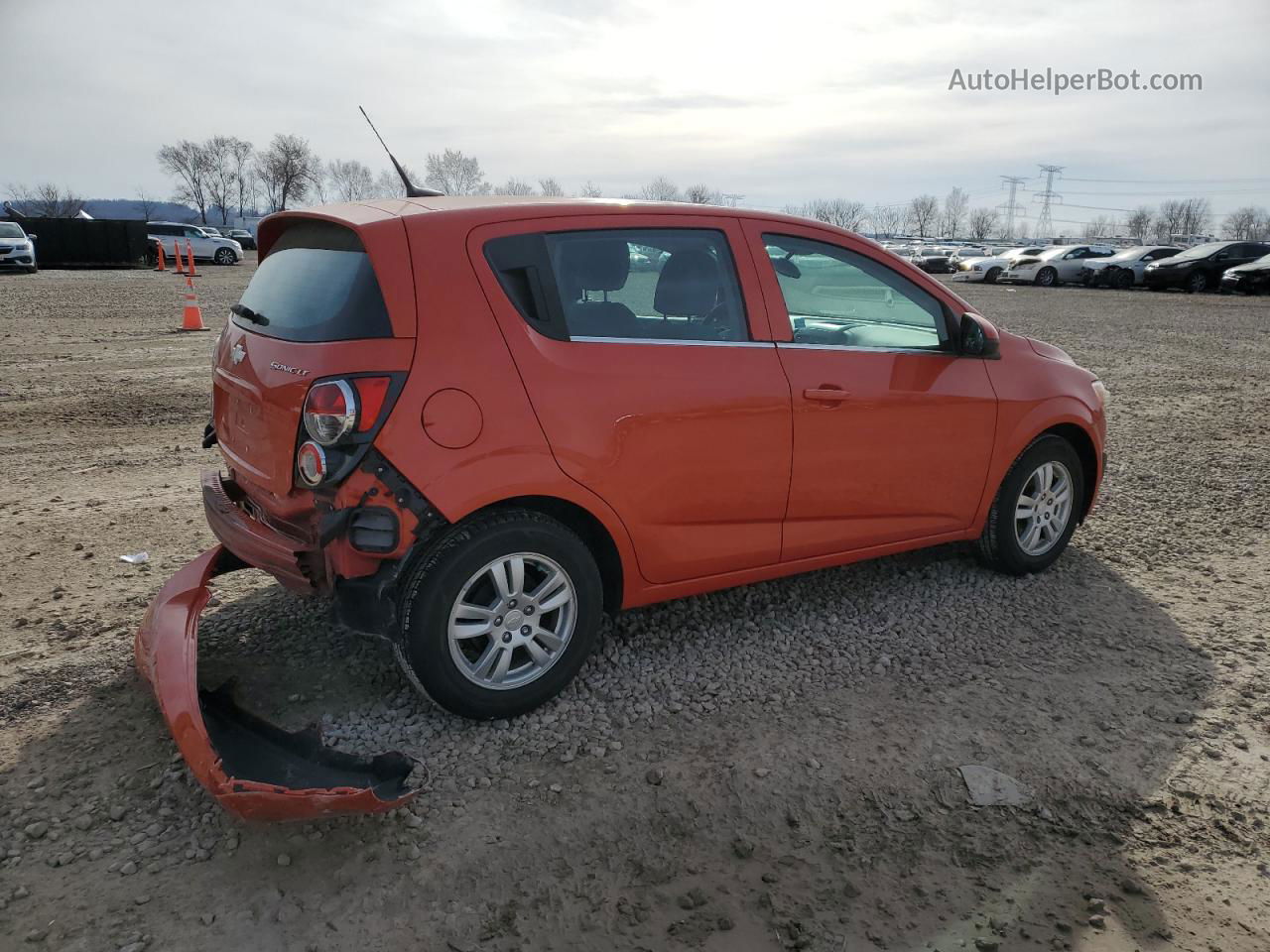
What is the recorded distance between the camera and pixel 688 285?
3.67 metres

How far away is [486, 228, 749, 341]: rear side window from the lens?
3.29 m

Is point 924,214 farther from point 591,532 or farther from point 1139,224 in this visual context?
point 591,532

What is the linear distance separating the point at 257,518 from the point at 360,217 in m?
1.17

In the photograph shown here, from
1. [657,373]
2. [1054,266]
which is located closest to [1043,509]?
[657,373]

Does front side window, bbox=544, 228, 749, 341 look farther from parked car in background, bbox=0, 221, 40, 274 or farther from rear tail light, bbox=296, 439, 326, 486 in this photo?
parked car in background, bbox=0, 221, 40, 274

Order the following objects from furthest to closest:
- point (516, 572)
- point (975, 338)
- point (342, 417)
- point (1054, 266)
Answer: point (1054, 266) < point (975, 338) < point (516, 572) < point (342, 417)

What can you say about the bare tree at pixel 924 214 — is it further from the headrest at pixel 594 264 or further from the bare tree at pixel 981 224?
the headrest at pixel 594 264

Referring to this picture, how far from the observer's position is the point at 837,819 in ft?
9.55

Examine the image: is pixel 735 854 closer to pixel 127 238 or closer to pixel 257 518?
pixel 257 518

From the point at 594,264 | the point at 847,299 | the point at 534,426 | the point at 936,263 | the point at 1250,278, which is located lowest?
the point at 534,426

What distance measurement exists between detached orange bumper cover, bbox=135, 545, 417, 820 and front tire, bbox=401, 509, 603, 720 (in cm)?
37

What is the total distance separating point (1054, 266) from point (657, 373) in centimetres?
3444

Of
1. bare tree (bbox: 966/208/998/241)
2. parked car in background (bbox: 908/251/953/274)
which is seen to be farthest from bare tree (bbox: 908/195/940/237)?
parked car in background (bbox: 908/251/953/274)

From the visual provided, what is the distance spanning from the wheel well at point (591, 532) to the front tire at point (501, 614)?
5 centimetres
